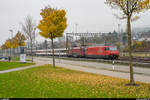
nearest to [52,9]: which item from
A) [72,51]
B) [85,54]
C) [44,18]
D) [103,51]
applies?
[44,18]

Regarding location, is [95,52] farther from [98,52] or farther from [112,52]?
[112,52]

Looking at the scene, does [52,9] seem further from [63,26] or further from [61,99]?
[61,99]

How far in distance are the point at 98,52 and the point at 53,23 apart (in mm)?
19014

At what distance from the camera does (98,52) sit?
3916cm

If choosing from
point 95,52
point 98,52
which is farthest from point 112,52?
point 95,52

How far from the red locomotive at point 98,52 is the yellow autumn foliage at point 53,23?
1613 cm

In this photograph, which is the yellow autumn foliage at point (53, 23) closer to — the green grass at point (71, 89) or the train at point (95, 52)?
the green grass at point (71, 89)

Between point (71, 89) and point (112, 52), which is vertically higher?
point (112, 52)

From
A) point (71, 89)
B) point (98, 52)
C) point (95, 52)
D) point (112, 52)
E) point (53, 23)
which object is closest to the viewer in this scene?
point (71, 89)

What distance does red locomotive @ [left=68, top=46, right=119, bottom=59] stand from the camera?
3625 centimetres

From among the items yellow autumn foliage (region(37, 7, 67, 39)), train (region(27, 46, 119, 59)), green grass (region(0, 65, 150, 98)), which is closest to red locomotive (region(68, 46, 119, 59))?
train (region(27, 46, 119, 59))

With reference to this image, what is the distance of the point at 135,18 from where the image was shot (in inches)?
439

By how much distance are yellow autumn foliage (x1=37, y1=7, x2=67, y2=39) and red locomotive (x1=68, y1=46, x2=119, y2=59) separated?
16.1 m

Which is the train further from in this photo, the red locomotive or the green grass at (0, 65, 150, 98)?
the green grass at (0, 65, 150, 98)
